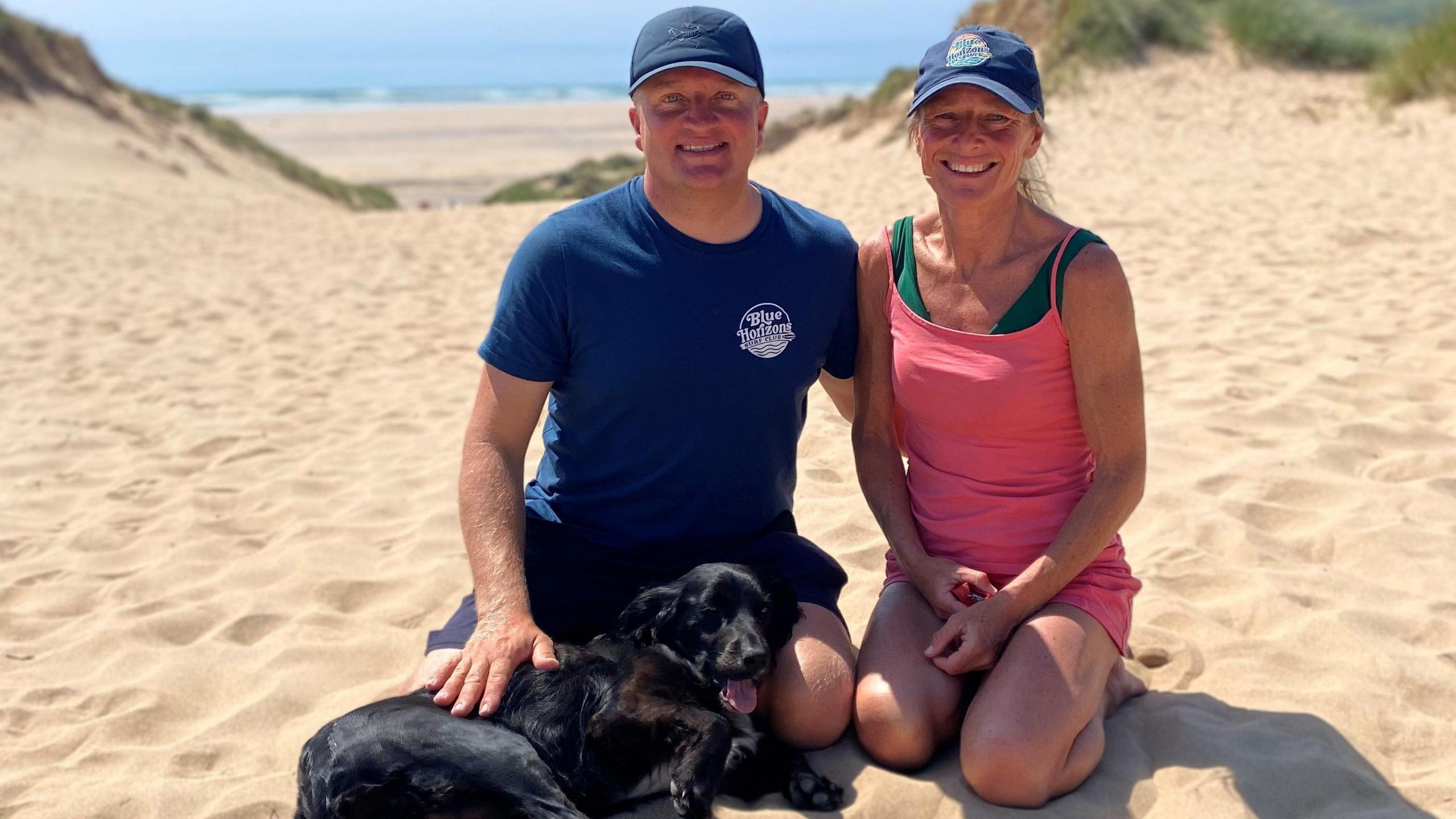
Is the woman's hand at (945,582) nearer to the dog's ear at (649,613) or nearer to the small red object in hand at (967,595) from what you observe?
the small red object in hand at (967,595)

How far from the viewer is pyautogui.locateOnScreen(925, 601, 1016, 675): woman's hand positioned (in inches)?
107

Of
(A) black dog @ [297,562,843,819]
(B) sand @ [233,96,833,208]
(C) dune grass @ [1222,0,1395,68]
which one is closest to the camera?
(A) black dog @ [297,562,843,819]

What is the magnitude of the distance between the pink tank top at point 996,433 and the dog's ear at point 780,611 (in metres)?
0.40

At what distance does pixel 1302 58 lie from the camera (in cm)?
1698

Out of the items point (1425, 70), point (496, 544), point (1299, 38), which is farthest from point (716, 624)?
point (1299, 38)

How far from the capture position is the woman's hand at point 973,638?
2.71 m

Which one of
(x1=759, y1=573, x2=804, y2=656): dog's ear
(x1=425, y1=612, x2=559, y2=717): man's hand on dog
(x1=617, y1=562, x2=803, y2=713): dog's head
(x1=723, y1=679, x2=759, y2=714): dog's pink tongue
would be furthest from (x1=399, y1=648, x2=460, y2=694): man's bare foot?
(x1=759, y1=573, x2=804, y2=656): dog's ear

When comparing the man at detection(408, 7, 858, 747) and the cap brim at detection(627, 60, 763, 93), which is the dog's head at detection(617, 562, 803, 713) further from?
the cap brim at detection(627, 60, 763, 93)

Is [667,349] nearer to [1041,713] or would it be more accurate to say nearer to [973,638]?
[973,638]

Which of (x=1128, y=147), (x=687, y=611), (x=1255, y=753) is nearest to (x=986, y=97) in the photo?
(x=687, y=611)

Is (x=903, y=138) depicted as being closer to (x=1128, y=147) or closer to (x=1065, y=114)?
(x=1065, y=114)

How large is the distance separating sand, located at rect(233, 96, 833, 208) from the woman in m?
17.7

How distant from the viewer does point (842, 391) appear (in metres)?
3.33

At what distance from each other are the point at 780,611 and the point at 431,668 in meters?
0.82
